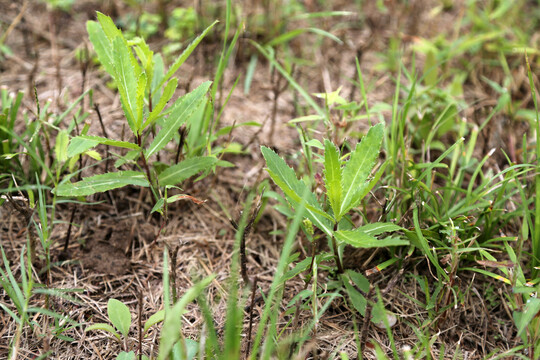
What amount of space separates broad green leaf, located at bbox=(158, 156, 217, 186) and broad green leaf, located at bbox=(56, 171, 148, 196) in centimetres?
8

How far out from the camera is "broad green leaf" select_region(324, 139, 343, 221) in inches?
58.7

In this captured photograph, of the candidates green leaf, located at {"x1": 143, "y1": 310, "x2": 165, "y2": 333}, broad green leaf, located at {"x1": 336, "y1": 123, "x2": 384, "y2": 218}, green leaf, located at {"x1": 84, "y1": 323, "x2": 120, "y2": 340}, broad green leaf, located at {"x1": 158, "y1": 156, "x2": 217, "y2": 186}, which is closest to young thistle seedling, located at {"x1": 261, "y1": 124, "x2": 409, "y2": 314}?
broad green leaf, located at {"x1": 336, "y1": 123, "x2": 384, "y2": 218}

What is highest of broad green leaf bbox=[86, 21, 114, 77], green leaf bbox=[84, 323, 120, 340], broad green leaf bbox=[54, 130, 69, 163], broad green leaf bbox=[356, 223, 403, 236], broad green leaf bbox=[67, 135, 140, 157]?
broad green leaf bbox=[86, 21, 114, 77]

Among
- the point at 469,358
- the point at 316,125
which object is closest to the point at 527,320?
the point at 469,358

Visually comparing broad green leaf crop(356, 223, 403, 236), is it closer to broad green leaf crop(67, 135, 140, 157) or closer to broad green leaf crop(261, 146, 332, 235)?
broad green leaf crop(261, 146, 332, 235)

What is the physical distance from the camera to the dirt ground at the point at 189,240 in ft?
5.37

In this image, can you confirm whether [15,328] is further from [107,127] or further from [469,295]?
[469,295]

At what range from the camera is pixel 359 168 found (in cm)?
156

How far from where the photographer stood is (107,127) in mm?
2281

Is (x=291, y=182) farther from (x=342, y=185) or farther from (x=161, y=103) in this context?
(x=161, y=103)

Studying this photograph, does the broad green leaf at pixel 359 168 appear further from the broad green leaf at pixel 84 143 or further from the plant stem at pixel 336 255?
the broad green leaf at pixel 84 143

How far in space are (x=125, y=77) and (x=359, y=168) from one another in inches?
34.7

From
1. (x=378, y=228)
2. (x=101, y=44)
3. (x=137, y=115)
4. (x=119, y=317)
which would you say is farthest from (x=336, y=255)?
(x=101, y=44)

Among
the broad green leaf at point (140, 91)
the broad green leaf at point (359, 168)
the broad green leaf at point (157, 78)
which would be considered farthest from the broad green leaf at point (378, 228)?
the broad green leaf at point (157, 78)
